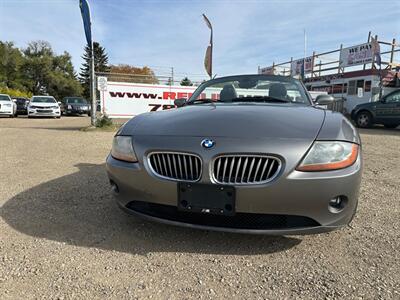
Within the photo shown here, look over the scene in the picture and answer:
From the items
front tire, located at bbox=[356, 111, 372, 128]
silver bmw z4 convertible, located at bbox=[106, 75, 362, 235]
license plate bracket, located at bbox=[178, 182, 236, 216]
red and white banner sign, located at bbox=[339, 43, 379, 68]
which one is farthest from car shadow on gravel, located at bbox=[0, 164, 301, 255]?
red and white banner sign, located at bbox=[339, 43, 379, 68]

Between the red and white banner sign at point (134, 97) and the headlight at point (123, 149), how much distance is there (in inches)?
357

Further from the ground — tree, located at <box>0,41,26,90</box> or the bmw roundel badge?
tree, located at <box>0,41,26,90</box>

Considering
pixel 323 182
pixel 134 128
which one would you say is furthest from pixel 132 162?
pixel 323 182

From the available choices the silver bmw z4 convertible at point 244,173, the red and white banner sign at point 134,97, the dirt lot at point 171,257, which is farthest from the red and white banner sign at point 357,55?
the silver bmw z4 convertible at point 244,173

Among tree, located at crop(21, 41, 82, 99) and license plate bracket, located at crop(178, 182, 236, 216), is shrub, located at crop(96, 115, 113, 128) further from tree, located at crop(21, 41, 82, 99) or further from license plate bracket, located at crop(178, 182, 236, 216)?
tree, located at crop(21, 41, 82, 99)

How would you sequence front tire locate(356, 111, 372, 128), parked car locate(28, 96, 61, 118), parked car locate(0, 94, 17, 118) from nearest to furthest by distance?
front tire locate(356, 111, 372, 128), parked car locate(28, 96, 61, 118), parked car locate(0, 94, 17, 118)

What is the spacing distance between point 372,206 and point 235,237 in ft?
5.56

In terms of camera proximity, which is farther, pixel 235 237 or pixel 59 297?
pixel 235 237

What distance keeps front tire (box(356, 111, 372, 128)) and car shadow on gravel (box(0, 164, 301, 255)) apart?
1188 cm

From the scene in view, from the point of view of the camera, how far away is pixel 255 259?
211cm

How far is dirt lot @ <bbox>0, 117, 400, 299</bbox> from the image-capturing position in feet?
5.83

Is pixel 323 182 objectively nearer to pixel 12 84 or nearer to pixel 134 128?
pixel 134 128

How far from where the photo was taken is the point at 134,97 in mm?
12188

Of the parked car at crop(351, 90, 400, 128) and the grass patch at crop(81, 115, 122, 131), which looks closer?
the grass patch at crop(81, 115, 122, 131)
